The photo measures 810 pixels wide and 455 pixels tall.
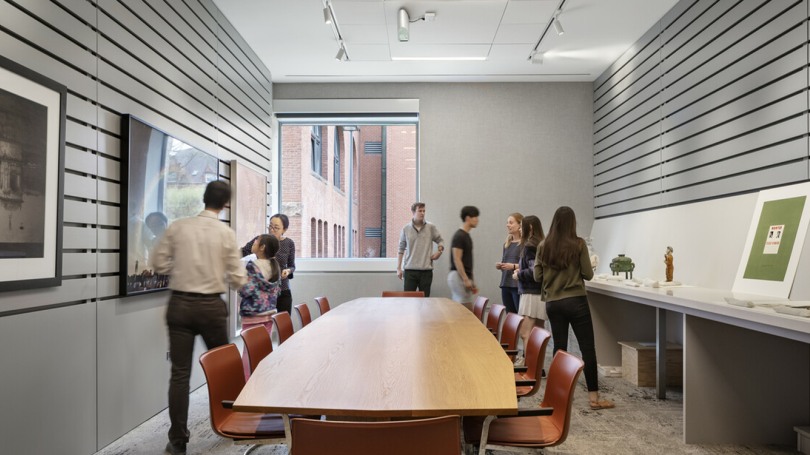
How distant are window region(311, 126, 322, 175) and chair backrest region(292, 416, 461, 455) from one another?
24.0ft

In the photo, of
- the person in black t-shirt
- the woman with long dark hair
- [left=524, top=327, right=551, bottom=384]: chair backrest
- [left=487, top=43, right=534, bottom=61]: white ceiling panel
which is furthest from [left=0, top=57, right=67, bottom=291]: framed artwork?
[left=487, top=43, right=534, bottom=61]: white ceiling panel

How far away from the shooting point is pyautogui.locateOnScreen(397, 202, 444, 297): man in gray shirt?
23.5 ft

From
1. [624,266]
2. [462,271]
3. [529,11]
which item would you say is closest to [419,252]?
[462,271]

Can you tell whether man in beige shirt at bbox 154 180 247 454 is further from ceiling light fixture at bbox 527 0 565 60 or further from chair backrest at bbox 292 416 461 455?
ceiling light fixture at bbox 527 0 565 60

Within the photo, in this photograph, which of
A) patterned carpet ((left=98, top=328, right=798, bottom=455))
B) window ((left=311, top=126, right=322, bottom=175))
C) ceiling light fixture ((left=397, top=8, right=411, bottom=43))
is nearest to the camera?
patterned carpet ((left=98, top=328, right=798, bottom=455))

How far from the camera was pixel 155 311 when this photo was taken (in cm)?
424

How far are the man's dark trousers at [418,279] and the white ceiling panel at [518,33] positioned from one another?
3007 mm

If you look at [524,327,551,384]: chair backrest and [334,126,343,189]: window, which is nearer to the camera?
[524,327,551,384]: chair backrest

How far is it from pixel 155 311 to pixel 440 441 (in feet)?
10.8

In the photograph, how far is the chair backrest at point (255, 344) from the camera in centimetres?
300

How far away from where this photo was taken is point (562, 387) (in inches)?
95.3

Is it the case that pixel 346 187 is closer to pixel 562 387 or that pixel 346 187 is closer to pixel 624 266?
pixel 624 266

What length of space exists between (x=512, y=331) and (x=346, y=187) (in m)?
5.83

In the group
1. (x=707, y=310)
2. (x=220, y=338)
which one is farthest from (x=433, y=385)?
(x=707, y=310)
